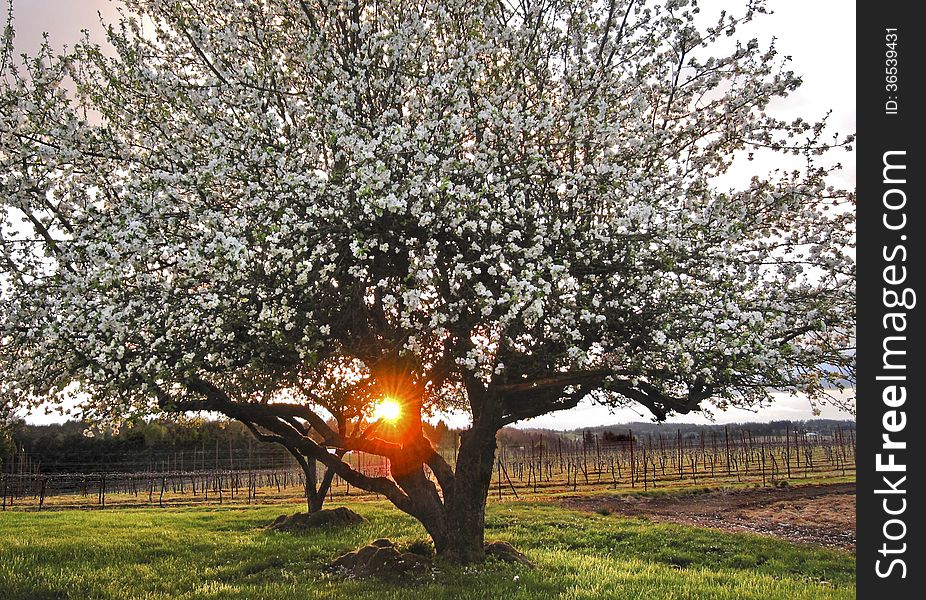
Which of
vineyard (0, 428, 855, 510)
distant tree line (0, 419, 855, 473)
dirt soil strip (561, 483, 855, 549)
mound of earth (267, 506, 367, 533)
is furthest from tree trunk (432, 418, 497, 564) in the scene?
distant tree line (0, 419, 855, 473)

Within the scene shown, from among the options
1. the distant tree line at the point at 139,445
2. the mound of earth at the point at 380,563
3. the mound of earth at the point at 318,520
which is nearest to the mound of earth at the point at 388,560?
the mound of earth at the point at 380,563

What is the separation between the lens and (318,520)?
2375 cm

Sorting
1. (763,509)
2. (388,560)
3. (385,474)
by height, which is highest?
(388,560)

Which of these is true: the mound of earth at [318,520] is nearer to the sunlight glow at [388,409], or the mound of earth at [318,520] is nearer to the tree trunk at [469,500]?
the sunlight glow at [388,409]

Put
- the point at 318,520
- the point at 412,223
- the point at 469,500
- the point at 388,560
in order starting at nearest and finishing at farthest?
the point at 412,223, the point at 388,560, the point at 469,500, the point at 318,520

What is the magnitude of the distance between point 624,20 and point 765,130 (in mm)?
3620

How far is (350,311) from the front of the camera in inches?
476

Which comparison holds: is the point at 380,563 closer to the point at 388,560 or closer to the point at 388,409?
the point at 388,560

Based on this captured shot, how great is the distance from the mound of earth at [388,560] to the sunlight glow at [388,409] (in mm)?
2824

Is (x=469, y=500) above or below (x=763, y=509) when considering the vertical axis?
above

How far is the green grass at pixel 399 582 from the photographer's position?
41.8 feet

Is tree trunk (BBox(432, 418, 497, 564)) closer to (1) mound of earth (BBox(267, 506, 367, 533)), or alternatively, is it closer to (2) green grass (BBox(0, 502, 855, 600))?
(2) green grass (BBox(0, 502, 855, 600))

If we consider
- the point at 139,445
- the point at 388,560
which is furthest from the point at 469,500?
the point at 139,445

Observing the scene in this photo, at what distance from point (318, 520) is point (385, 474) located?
1650 inches
